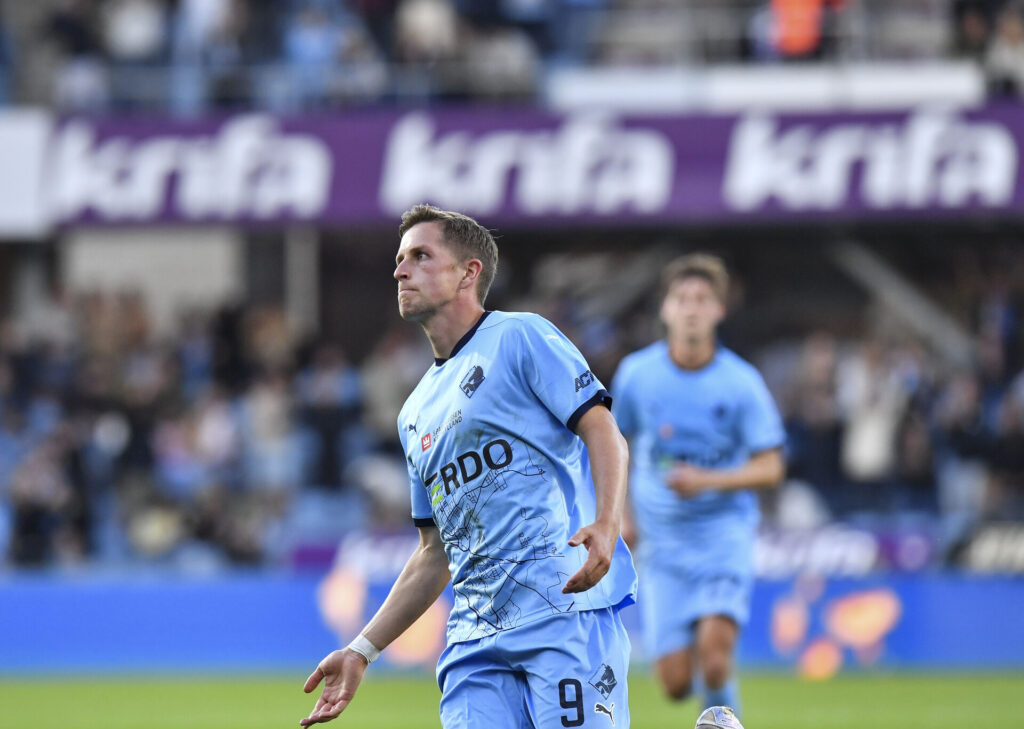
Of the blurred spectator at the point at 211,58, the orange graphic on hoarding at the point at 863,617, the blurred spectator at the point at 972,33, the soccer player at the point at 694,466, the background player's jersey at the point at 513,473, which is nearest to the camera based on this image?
the background player's jersey at the point at 513,473

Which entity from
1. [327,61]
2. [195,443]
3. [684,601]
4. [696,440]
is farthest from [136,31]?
[684,601]

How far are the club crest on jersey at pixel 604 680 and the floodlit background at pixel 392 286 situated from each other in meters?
8.71

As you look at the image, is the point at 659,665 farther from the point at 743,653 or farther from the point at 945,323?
the point at 945,323

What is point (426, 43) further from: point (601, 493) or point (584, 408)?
point (601, 493)

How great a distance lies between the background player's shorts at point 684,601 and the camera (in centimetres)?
868

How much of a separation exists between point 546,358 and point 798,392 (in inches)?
481

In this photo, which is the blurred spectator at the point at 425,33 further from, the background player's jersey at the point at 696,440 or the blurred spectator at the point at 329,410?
the background player's jersey at the point at 696,440

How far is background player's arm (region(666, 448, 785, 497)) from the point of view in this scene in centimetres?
810

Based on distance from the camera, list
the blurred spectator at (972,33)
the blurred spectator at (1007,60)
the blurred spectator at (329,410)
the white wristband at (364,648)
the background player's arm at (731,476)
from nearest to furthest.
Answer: the white wristband at (364,648) < the background player's arm at (731,476) < the blurred spectator at (329,410) < the blurred spectator at (1007,60) < the blurred spectator at (972,33)

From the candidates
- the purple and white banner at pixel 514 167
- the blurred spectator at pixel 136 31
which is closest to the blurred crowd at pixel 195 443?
the purple and white banner at pixel 514 167

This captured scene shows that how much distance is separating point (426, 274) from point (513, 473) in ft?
2.26

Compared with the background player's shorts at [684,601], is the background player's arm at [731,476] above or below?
above

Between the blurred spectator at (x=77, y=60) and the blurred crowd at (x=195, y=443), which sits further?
the blurred spectator at (x=77, y=60)

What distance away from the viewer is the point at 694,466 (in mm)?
8898
